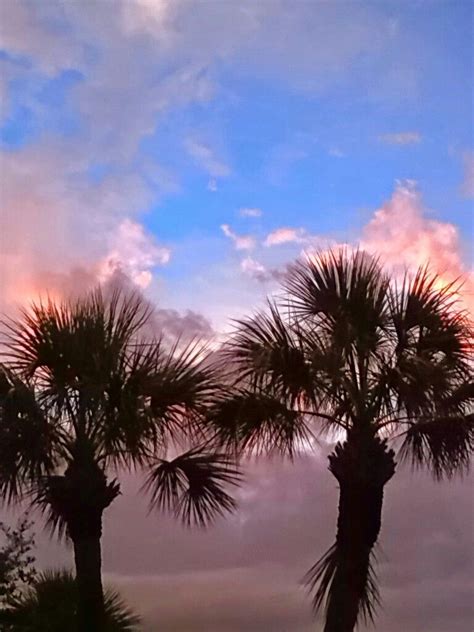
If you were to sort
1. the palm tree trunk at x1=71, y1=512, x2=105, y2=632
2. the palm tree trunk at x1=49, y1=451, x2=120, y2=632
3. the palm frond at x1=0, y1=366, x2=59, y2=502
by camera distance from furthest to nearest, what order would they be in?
the palm tree trunk at x1=71, y1=512, x2=105, y2=632 < the palm tree trunk at x1=49, y1=451, x2=120, y2=632 < the palm frond at x1=0, y1=366, x2=59, y2=502

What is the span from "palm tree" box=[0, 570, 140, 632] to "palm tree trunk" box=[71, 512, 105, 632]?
257mm

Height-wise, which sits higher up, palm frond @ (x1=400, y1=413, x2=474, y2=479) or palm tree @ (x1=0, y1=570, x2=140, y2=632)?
palm frond @ (x1=400, y1=413, x2=474, y2=479)

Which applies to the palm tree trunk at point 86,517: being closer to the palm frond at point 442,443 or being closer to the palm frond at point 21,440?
the palm frond at point 21,440

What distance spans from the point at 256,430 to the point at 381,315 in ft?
7.67

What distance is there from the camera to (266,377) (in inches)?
506

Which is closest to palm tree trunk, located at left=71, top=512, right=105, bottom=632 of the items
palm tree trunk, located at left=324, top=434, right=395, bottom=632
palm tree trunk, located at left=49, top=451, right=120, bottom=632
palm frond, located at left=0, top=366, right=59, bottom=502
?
palm tree trunk, located at left=49, top=451, right=120, bottom=632

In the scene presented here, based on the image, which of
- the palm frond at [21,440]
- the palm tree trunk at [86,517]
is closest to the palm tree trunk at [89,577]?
the palm tree trunk at [86,517]

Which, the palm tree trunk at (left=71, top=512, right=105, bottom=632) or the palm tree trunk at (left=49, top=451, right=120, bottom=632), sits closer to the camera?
the palm tree trunk at (left=49, top=451, right=120, bottom=632)

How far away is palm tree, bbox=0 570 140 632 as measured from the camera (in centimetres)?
1338

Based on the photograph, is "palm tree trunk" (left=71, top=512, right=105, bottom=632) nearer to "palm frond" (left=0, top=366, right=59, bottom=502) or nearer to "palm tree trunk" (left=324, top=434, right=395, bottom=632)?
"palm frond" (left=0, top=366, right=59, bottom=502)

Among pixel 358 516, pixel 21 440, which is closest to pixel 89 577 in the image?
pixel 21 440

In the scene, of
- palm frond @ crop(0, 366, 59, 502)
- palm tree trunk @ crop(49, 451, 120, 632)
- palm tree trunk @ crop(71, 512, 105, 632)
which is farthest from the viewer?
palm tree trunk @ crop(71, 512, 105, 632)

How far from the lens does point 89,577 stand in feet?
42.7

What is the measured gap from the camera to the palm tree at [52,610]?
13383mm
